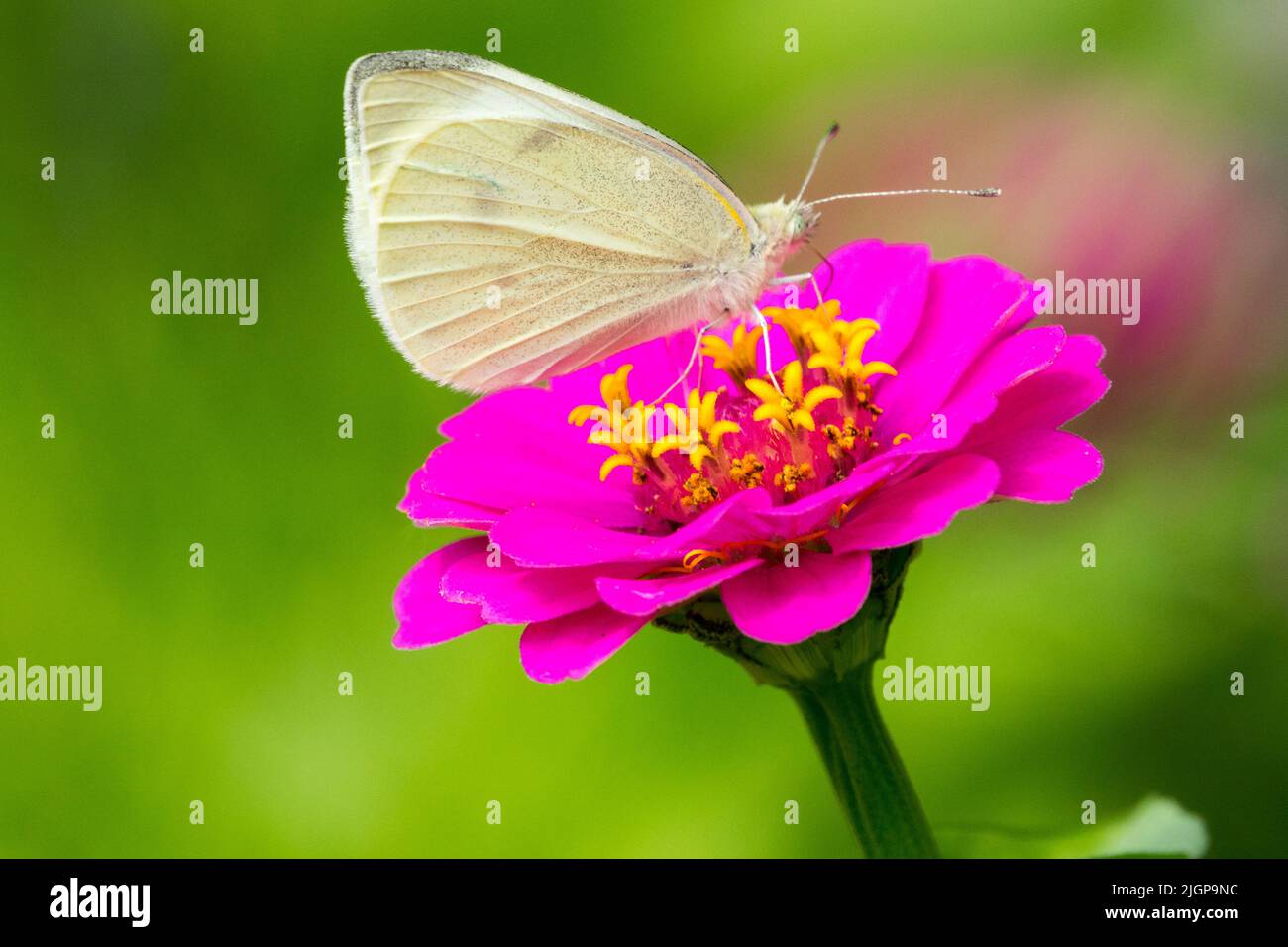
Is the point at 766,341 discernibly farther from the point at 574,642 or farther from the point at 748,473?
the point at 574,642

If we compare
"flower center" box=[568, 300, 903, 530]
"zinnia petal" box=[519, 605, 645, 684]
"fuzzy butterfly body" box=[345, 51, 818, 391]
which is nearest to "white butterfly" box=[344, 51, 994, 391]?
"fuzzy butterfly body" box=[345, 51, 818, 391]

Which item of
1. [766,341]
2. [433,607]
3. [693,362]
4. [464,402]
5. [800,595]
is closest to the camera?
[800,595]

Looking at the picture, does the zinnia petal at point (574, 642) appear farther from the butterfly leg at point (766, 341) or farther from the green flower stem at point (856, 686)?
the butterfly leg at point (766, 341)

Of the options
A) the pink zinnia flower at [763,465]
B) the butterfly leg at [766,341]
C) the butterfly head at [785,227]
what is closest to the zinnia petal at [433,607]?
the pink zinnia flower at [763,465]

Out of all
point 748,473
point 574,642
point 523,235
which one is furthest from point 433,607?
point 523,235

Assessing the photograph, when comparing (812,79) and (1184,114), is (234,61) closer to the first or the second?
(812,79)

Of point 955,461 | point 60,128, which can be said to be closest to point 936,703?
point 955,461
